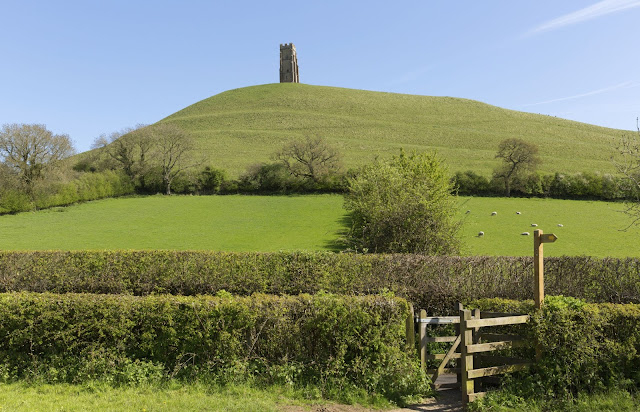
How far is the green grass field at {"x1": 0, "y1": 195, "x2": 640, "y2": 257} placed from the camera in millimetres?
34188

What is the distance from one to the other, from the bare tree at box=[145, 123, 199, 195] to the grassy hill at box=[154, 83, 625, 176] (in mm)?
6919

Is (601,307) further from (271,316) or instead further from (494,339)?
(271,316)

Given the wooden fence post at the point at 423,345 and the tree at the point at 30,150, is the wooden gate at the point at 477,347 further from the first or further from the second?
the tree at the point at 30,150

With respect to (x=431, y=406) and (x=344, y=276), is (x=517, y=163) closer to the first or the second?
(x=344, y=276)

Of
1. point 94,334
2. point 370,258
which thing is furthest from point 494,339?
point 94,334

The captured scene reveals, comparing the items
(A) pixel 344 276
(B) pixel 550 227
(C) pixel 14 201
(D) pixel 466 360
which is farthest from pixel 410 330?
(C) pixel 14 201

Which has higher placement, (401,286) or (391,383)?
(401,286)

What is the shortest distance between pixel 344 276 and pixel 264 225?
29.6 meters

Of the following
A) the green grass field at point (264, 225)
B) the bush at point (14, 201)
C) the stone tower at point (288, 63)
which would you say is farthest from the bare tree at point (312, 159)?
the stone tower at point (288, 63)

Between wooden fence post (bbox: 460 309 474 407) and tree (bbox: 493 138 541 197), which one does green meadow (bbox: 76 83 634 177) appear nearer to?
tree (bbox: 493 138 541 197)

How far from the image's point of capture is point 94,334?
29.9 ft

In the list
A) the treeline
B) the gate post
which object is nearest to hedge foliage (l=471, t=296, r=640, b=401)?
the gate post

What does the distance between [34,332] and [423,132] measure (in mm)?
92277

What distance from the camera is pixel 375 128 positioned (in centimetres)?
9888
